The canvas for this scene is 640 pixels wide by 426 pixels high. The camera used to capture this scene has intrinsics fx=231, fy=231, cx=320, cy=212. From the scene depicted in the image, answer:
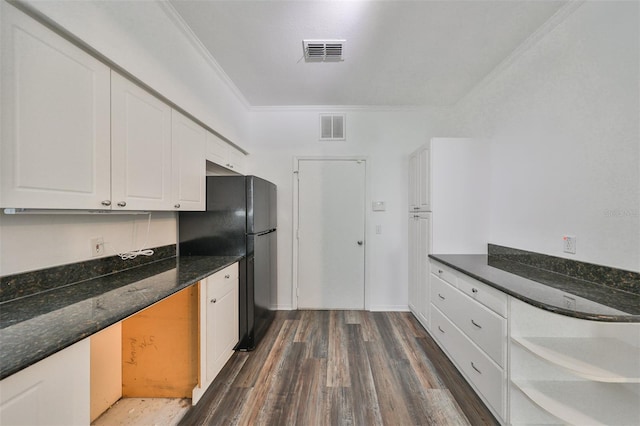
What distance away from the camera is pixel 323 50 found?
6.61 feet

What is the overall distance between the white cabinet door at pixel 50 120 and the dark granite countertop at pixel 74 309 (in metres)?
0.46

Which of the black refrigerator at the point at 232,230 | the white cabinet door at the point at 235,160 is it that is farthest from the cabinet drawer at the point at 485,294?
the white cabinet door at the point at 235,160

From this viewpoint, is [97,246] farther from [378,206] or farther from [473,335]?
[378,206]

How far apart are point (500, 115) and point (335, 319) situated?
2.85 m

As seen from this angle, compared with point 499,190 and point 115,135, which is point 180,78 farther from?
point 499,190

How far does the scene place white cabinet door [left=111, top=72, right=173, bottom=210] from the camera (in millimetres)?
1287

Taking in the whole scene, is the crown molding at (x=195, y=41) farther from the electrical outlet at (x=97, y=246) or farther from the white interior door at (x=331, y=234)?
the electrical outlet at (x=97, y=246)

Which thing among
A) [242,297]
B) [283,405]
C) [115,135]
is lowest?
[283,405]

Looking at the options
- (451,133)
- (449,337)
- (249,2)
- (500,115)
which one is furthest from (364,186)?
(249,2)

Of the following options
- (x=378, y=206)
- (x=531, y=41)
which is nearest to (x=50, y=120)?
(x=378, y=206)

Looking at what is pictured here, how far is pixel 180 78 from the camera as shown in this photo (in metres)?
1.78

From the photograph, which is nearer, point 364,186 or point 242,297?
point 242,297

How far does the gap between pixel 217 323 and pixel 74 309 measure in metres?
0.93

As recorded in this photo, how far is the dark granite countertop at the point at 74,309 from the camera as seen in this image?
737 mm
